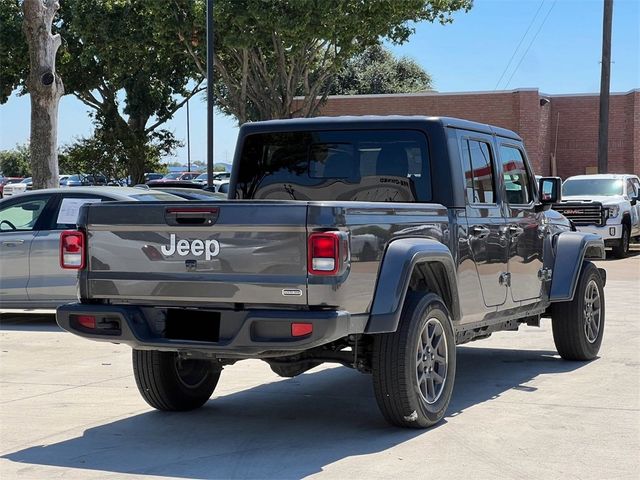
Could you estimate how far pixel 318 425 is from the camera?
7324mm

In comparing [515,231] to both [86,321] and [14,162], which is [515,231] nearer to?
[86,321]

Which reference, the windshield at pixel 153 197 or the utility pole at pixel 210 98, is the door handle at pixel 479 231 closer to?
the windshield at pixel 153 197

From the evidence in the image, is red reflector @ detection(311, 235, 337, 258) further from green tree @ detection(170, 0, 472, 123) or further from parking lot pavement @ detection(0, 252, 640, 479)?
green tree @ detection(170, 0, 472, 123)

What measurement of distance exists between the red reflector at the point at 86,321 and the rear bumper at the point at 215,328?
2 centimetres

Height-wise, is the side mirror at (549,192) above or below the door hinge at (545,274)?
above

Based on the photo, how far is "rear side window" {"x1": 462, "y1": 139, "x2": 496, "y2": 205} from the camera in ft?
26.5

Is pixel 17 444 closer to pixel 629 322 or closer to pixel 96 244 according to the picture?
pixel 96 244

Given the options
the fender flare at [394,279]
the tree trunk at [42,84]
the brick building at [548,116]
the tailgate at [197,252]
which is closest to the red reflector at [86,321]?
the tailgate at [197,252]

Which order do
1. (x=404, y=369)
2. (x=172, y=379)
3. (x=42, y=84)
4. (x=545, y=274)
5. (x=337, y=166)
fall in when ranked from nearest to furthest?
1. (x=404, y=369)
2. (x=172, y=379)
3. (x=337, y=166)
4. (x=545, y=274)
5. (x=42, y=84)

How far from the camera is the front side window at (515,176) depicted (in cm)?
897

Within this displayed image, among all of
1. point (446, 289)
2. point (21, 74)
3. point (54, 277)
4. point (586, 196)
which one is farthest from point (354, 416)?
point (21, 74)

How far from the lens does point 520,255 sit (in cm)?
887

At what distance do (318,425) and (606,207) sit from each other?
715 inches

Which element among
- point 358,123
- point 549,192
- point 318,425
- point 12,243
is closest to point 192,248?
point 318,425
